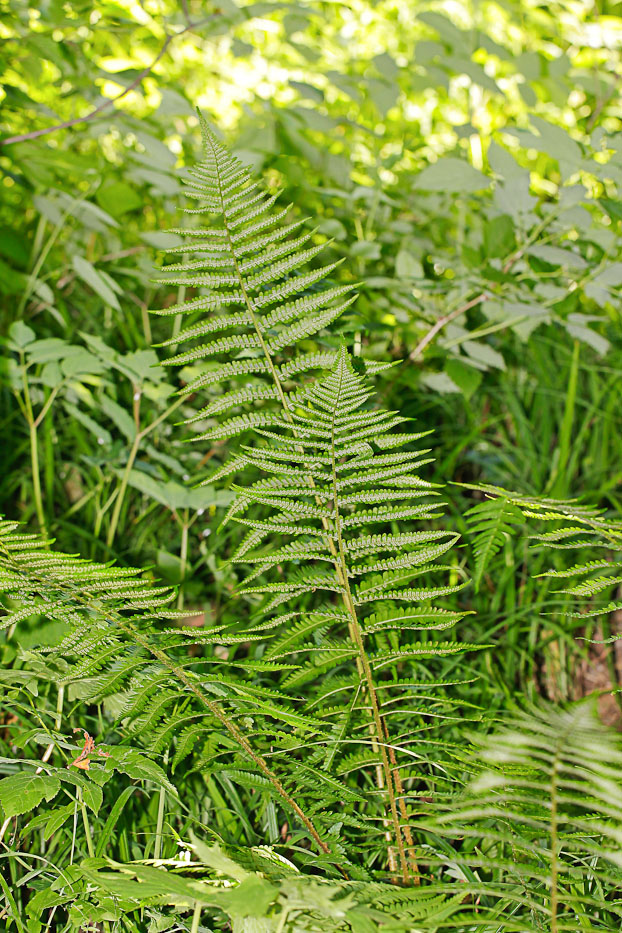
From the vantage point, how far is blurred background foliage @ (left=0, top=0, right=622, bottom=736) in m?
1.61

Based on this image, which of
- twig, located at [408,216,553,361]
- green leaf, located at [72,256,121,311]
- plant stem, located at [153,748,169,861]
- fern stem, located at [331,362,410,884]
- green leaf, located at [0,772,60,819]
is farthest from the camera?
twig, located at [408,216,553,361]

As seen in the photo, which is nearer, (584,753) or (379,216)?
(584,753)

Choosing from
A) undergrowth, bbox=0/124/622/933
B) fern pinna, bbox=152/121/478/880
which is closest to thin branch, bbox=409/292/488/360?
undergrowth, bbox=0/124/622/933

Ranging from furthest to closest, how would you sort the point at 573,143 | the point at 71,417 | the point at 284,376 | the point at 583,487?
1. the point at 583,487
2. the point at 71,417
3. the point at 573,143
4. the point at 284,376

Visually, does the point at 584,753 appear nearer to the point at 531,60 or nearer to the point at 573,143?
the point at 573,143

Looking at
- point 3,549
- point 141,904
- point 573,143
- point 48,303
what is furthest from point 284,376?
point 48,303

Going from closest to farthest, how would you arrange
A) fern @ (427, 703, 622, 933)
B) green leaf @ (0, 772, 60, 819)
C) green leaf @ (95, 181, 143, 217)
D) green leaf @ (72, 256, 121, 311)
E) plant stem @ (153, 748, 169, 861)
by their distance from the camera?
1. fern @ (427, 703, 622, 933)
2. green leaf @ (0, 772, 60, 819)
3. plant stem @ (153, 748, 169, 861)
4. green leaf @ (72, 256, 121, 311)
5. green leaf @ (95, 181, 143, 217)

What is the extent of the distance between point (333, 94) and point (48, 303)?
2.49 metres

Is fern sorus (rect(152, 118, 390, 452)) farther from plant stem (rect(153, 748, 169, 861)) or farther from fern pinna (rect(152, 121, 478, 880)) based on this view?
plant stem (rect(153, 748, 169, 861))

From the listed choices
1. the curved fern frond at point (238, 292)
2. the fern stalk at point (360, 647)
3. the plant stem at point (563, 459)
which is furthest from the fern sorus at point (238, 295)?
the plant stem at point (563, 459)

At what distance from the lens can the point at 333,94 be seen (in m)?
3.62

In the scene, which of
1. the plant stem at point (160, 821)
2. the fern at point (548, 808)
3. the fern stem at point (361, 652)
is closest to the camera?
the fern at point (548, 808)

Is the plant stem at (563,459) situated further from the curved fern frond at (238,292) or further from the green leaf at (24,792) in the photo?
the green leaf at (24,792)

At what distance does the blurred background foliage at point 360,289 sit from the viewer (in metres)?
1.61
